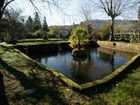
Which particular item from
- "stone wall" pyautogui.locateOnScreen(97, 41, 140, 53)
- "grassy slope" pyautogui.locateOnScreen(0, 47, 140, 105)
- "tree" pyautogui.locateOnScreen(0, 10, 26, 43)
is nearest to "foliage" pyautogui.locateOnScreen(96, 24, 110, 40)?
"stone wall" pyautogui.locateOnScreen(97, 41, 140, 53)

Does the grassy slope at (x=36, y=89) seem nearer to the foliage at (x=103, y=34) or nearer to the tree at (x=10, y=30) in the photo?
the tree at (x=10, y=30)

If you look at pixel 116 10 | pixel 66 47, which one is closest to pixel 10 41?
pixel 66 47

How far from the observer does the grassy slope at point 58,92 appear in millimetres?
7422

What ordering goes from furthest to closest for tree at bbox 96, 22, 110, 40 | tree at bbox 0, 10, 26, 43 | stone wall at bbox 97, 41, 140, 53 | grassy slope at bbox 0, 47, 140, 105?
tree at bbox 96, 22, 110, 40, tree at bbox 0, 10, 26, 43, stone wall at bbox 97, 41, 140, 53, grassy slope at bbox 0, 47, 140, 105

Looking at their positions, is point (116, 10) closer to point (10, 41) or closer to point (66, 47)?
point (66, 47)

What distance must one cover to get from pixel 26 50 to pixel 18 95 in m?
20.8

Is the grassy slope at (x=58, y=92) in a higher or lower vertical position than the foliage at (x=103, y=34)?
lower

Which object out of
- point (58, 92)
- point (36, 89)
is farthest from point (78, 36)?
point (58, 92)

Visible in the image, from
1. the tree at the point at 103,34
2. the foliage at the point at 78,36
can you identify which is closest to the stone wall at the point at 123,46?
the foliage at the point at 78,36

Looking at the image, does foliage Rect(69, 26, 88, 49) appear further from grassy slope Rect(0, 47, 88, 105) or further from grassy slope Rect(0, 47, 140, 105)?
grassy slope Rect(0, 47, 140, 105)

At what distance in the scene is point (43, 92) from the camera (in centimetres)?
827

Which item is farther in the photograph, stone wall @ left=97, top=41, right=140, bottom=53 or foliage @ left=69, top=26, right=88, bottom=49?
stone wall @ left=97, top=41, right=140, bottom=53

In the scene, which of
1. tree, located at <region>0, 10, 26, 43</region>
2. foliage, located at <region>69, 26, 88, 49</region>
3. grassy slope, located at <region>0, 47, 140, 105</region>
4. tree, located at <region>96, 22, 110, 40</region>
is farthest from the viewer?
tree, located at <region>96, 22, 110, 40</region>

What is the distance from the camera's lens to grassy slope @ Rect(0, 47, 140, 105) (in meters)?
7.42
